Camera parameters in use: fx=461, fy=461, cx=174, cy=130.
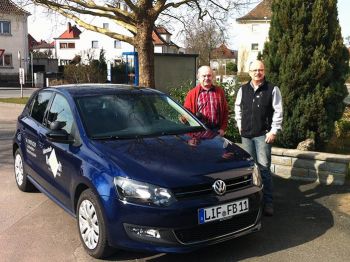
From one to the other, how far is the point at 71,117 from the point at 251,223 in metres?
2.19

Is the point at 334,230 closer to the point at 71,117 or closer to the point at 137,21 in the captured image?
the point at 71,117

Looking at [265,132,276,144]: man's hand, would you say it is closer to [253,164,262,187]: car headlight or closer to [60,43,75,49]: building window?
[253,164,262,187]: car headlight

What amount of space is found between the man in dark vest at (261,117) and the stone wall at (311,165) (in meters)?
1.53

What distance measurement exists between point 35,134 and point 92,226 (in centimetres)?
197

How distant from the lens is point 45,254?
4.40 meters

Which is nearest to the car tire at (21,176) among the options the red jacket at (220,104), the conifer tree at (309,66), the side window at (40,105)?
the side window at (40,105)

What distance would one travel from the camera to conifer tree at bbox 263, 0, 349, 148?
6980 millimetres

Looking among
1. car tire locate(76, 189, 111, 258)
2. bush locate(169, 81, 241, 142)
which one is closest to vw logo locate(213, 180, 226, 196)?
car tire locate(76, 189, 111, 258)

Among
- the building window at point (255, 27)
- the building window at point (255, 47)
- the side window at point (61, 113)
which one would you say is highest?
the building window at point (255, 27)

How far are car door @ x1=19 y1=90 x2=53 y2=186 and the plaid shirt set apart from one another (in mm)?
1927

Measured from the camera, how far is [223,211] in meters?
3.99

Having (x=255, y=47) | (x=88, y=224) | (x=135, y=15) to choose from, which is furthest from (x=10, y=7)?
(x=255, y=47)

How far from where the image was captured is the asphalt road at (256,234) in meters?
4.30

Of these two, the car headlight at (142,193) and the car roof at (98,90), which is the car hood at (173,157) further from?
the car roof at (98,90)
